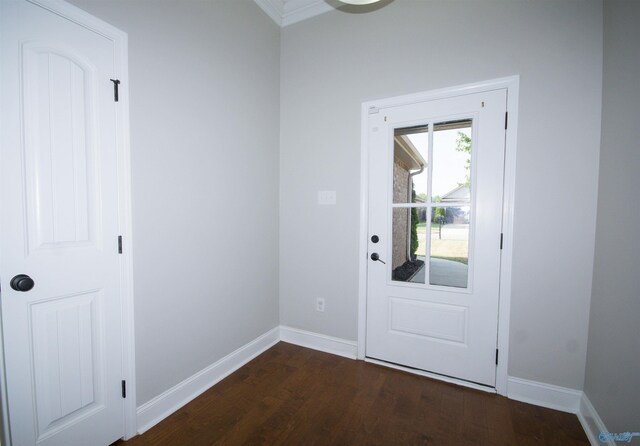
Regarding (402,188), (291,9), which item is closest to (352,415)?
(402,188)

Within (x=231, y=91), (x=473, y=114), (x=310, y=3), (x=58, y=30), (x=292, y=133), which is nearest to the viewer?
(x=58, y=30)

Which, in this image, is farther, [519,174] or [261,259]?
[261,259]

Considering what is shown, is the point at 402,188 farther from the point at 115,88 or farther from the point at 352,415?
the point at 115,88

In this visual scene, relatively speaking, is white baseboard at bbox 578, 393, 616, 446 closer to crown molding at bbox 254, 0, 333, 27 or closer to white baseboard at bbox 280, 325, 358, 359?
white baseboard at bbox 280, 325, 358, 359

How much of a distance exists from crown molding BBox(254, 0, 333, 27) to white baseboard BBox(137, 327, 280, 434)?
304 cm

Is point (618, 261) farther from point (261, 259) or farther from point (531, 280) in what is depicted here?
point (261, 259)

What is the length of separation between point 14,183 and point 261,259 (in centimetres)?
168

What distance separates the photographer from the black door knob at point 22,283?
3.77ft

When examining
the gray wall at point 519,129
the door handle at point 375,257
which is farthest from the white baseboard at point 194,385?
the door handle at point 375,257

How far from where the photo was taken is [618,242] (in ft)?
4.75

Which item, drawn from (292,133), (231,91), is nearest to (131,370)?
(231,91)

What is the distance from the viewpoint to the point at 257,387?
203 cm

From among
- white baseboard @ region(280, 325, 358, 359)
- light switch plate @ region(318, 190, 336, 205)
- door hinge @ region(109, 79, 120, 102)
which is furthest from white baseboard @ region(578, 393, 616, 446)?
door hinge @ region(109, 79, 120, 102)

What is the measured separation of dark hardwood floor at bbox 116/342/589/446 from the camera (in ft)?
5.15
